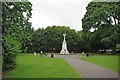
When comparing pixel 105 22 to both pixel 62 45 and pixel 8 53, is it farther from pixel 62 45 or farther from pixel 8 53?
pixel 8 53

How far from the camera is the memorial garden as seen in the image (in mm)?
20469

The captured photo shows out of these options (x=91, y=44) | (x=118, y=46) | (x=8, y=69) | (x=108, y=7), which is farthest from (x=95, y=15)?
(x=8, y=69)

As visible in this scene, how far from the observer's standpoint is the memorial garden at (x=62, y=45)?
20.5m

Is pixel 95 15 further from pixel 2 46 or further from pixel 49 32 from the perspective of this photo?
pixel 2 46

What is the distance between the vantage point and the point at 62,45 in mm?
68312

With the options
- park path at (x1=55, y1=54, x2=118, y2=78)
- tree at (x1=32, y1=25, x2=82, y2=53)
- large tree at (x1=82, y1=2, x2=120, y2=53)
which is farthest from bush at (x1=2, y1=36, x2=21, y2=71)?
tree at (x1=32, y1=25, x2=82, y2=53)

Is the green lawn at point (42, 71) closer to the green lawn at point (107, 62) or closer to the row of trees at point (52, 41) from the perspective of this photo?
the green lawn at point (107, 62)

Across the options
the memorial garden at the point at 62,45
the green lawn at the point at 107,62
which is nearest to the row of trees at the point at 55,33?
the memorial garden at the point at 62,45

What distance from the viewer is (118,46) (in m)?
56.0

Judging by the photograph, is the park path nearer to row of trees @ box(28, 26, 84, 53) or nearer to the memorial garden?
the memorial garden

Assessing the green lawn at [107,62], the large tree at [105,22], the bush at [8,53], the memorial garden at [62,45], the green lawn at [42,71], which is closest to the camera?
the green lawn at [42,71]

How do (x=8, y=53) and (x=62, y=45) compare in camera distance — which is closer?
(x=8, y=53)

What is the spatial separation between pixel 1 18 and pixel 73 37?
5671cm

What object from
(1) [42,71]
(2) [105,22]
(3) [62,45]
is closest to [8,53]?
(1) [42,71]
